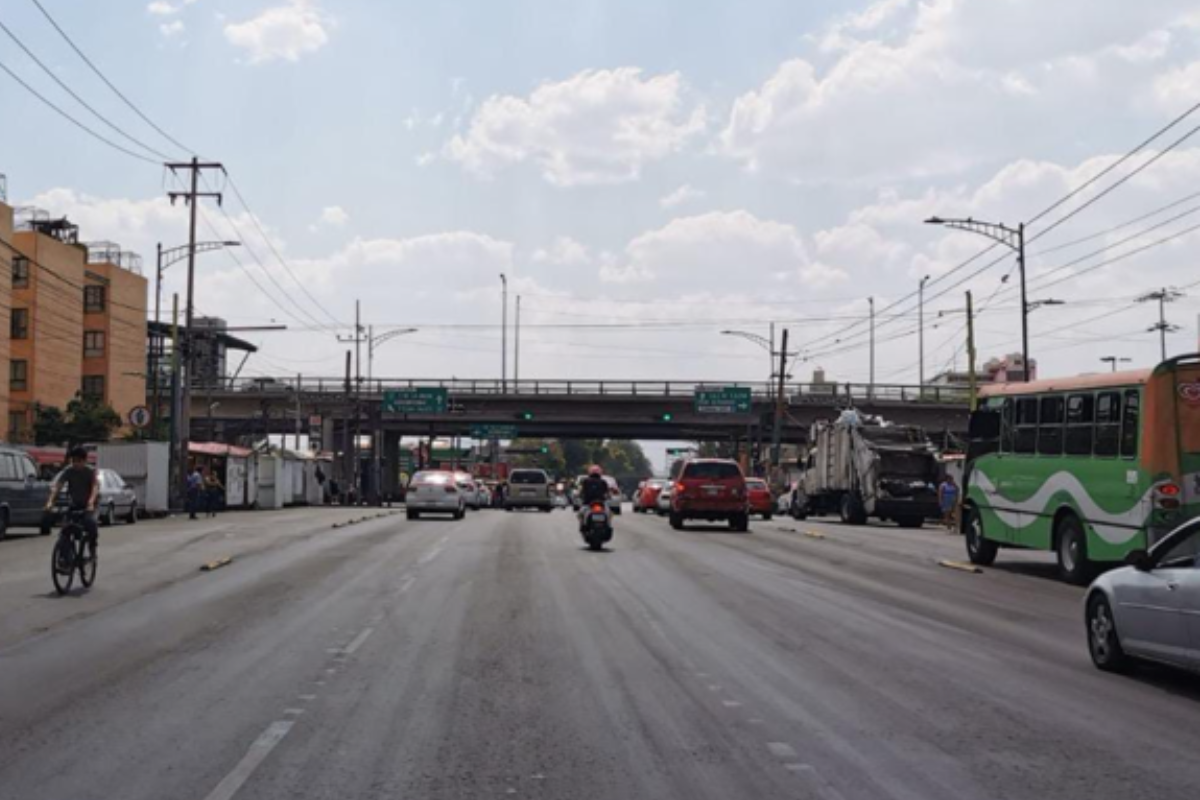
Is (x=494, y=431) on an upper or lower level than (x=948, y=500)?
upper

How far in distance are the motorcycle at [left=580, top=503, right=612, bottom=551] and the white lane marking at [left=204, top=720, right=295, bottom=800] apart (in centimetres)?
1619

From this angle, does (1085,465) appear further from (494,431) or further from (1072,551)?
(494,431)

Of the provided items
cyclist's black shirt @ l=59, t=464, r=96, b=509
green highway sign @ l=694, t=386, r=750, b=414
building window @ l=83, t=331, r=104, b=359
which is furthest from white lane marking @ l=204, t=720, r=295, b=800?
building window @ l=83, t=331, r=104, b=359

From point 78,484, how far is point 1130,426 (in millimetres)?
14361

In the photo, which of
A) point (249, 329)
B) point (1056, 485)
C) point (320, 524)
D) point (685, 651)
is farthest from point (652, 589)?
point (249, 329)

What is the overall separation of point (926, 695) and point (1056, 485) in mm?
11188

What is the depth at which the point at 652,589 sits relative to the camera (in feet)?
54.0

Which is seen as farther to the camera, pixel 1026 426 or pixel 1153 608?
pixel 1026 426

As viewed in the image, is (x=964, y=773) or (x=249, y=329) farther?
(x=249, y=329)

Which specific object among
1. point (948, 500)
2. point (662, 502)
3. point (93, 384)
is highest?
point (93, 384)

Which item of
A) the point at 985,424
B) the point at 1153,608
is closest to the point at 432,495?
the point at 985,424

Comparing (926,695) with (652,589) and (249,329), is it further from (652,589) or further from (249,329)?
(249,329)

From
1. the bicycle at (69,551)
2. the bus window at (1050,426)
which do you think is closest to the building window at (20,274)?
the bicycle at (69,551)

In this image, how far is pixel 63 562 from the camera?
1567 centimetres
